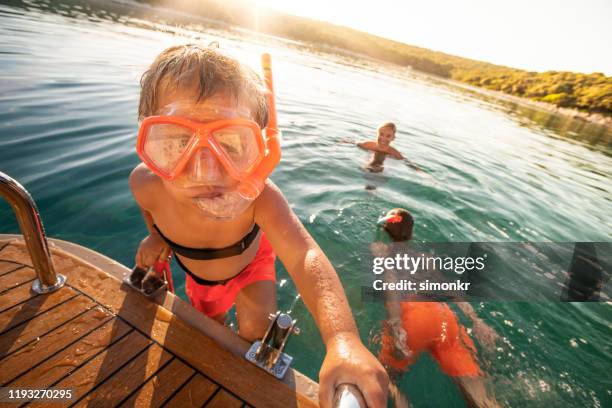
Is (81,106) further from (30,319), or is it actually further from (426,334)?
(426,334)

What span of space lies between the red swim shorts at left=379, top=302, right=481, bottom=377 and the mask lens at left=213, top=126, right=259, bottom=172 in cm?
221

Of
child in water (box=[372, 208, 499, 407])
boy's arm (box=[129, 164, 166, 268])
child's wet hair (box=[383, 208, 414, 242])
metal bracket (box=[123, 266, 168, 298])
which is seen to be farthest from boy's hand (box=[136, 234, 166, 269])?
child's wet hair (box=[383, 208, 414, 242])

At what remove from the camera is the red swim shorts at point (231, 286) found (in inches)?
93.1

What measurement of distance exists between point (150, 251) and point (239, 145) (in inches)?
48.4

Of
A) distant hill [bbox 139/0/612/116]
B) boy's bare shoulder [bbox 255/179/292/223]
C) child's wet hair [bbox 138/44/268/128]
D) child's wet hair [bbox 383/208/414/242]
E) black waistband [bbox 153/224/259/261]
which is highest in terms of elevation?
distant hill [bbox 139/0/612/116]

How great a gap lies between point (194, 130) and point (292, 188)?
388 centimetres

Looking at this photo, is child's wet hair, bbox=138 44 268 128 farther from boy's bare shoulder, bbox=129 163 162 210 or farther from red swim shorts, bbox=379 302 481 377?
red swim shorts, bbox=379 302 481 377

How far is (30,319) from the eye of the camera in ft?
5.40

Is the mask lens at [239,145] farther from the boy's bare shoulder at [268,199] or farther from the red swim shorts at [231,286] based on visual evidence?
the red swim shorts at [231,286]

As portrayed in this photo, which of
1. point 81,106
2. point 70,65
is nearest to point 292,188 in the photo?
point 81,106

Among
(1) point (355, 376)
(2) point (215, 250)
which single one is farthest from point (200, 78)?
(1) point (355, 376)

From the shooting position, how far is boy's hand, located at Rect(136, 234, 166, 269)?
7.07ft

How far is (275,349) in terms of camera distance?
5.36 ft

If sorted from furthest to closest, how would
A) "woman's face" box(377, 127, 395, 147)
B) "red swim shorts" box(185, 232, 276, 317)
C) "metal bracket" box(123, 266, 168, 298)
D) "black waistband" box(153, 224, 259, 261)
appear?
1. "woman's face" box(377, 127, 395, 147)
2. "red swim shorts" box(185, 232, 276, 317)
3. "black waistband" box(153, 224, 259, 261)
4. "metal bracket" box(123, 266, 168, 298)
